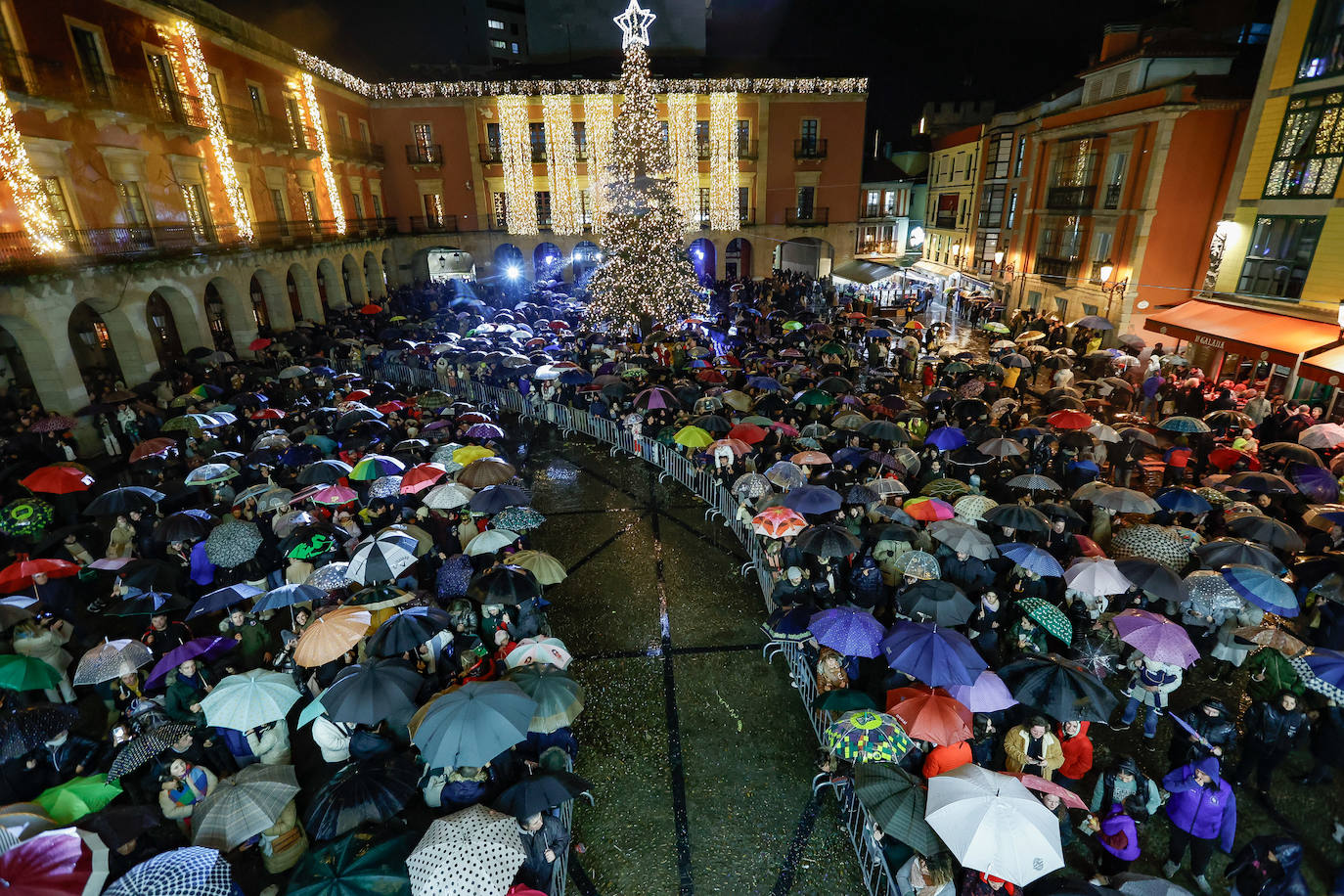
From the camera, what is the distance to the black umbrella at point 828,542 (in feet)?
25.6

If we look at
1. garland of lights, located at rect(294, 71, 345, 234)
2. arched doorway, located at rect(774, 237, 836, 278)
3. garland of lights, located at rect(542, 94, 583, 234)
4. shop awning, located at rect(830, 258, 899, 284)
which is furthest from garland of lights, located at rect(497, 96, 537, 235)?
shop awning, located at rect(830, 258, 899, 284)

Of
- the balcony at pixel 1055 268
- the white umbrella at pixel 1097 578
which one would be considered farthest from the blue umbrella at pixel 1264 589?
the balcony at pixel 1055 268

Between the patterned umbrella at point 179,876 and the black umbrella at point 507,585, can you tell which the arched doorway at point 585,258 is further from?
the patterned umbrella at point 179,876

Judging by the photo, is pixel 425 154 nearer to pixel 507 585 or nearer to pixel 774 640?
pixel 507 585

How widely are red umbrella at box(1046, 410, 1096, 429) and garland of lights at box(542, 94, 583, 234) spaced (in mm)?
32270

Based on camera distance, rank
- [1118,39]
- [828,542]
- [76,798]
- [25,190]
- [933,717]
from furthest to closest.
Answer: [1118,39] → [25,190] → [828,542] → [933,717] → [76,798]

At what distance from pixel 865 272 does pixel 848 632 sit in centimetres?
2716

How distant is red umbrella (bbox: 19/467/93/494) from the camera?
1023 centimetres

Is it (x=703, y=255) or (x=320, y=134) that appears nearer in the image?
(x=320, y=134)

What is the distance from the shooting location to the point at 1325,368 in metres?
14.3

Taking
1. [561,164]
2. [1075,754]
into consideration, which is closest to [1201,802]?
[1075,754]

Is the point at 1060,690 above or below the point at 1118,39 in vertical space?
below

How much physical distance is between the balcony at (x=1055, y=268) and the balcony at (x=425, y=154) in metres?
32.2

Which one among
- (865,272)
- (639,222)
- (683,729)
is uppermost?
(639,222)
